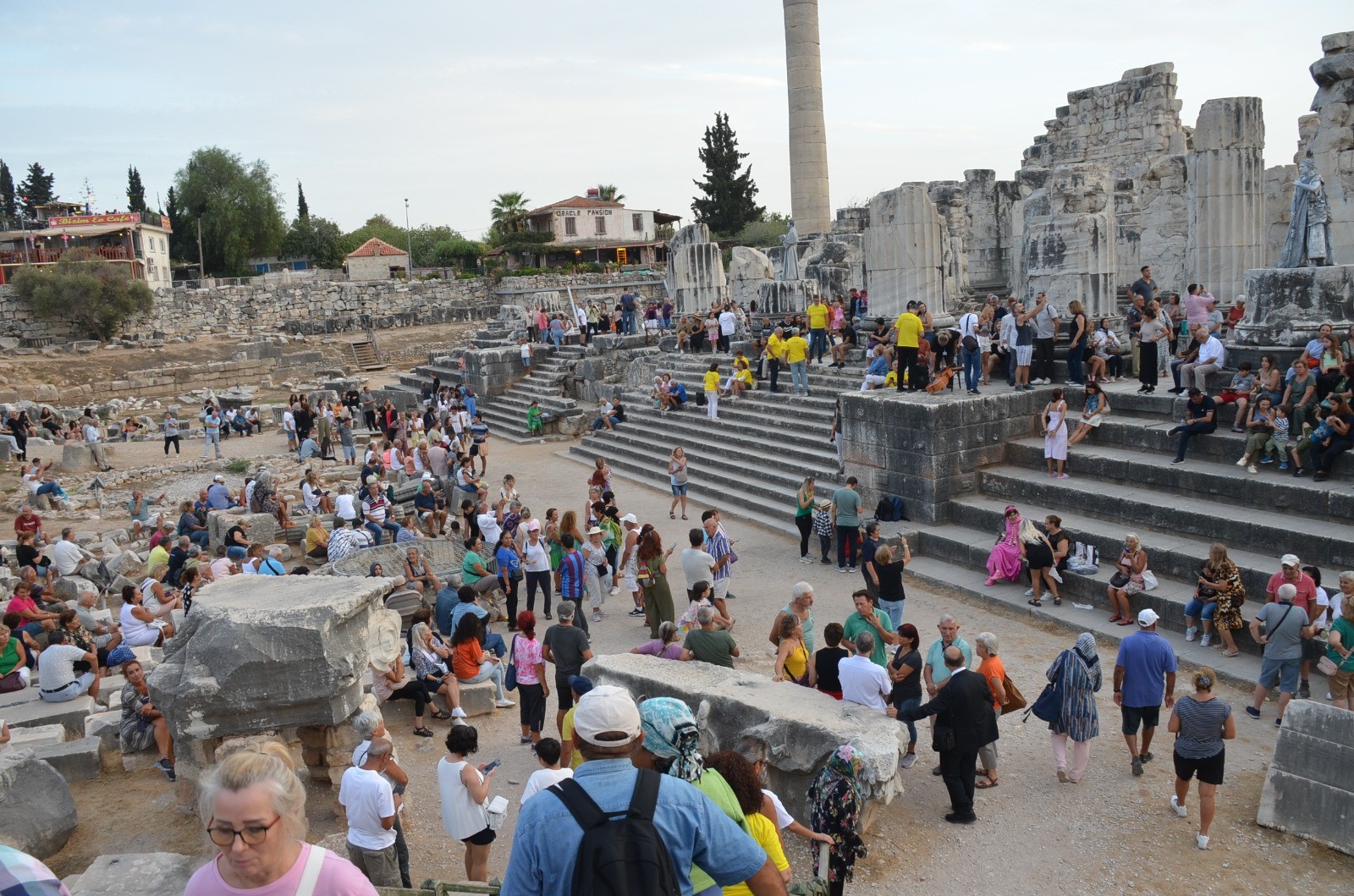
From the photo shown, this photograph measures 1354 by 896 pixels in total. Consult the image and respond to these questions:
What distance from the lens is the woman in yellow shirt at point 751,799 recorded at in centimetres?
384

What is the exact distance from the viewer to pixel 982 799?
21.9 feet

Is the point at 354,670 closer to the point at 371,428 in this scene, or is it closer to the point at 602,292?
the point at 371,428

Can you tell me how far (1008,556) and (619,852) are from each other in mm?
8788

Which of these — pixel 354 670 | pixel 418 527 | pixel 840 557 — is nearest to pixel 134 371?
pixel 418 527

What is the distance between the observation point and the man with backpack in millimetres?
2512

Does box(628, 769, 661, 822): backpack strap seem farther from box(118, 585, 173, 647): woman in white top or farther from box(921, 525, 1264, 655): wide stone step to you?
box(118, 585, 173, 647): woman in white top

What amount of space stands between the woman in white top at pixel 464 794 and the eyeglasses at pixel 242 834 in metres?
2.88

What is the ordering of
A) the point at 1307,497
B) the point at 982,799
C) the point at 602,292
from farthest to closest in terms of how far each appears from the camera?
the point at 602,292 < the point at 1307,497 < the point at 982,799

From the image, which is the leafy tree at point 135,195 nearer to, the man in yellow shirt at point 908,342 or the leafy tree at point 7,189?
the leafy tree at point 7,189

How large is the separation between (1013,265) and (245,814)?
75.7ft

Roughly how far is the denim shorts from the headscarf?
5.70m

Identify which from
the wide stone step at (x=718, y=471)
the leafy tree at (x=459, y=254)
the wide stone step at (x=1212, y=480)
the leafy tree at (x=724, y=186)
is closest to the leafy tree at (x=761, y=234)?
the leafy tree at (x=724, y=186)

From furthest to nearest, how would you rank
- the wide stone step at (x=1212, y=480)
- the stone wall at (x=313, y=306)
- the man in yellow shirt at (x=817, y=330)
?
the stone wall at (x=313, y=306) → the man in yellow shirt at (x=817, y=330) → the wide stone step at (x=1212, y=480)

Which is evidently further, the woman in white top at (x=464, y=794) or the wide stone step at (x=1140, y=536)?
the wide stone step at (x=1140, y=536)
